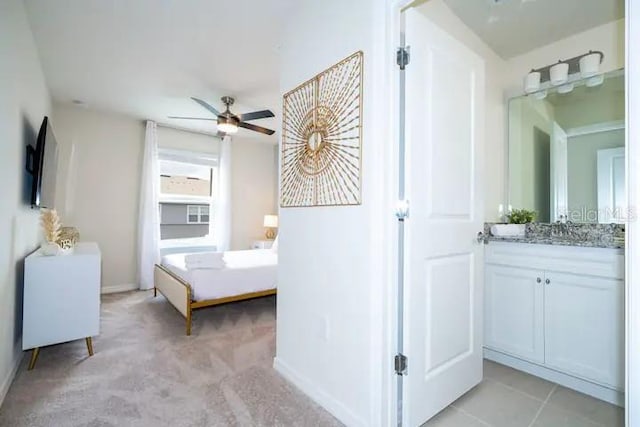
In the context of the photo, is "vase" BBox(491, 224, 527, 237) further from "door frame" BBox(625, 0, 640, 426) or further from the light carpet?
the light carpet

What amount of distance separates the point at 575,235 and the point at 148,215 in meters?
4.91

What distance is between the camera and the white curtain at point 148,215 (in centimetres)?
441

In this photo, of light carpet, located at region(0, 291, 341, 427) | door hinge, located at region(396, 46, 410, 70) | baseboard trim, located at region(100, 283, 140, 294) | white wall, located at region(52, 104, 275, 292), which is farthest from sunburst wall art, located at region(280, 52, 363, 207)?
baseboard trim, located at region(100, 283, 140, 294)

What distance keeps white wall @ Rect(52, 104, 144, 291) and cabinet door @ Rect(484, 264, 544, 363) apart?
4617 mm

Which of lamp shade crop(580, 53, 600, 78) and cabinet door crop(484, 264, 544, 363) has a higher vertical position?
lamp shade crop(580, 53, 600, 78)

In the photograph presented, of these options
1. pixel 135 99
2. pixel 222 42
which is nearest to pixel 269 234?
pixel 135 99

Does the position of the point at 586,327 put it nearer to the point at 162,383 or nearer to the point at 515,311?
the point at 515,311

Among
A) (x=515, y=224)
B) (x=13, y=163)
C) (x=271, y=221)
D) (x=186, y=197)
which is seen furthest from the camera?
Result: (x=271, y=221)

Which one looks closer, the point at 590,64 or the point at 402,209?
the point at 402,209

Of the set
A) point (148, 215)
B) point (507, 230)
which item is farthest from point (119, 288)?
point (507, 230)

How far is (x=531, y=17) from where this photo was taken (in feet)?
6.93

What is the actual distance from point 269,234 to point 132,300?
2504 millimetres

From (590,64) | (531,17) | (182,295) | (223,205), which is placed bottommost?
(182,295)

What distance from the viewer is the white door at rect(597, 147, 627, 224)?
2.02 meters
